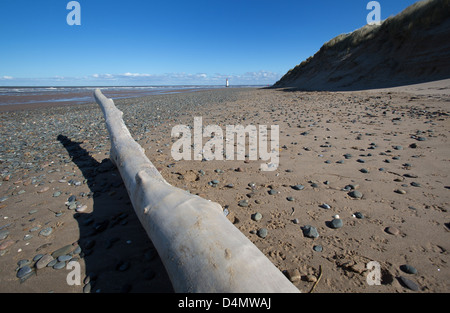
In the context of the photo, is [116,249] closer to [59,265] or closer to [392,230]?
[59,265]

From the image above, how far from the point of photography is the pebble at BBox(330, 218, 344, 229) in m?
2.28

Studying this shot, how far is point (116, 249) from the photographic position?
2.19m

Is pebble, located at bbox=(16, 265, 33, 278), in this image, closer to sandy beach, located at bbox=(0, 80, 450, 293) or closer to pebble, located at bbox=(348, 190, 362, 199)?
sandy beach, located at bbox=(0, 80, 450, 293)

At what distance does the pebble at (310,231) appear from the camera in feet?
7.15

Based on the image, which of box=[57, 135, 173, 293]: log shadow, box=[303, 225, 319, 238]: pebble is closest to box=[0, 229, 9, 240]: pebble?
box=[57, 135, 173, 293]: log shadow

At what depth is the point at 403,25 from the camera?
49.1 ft

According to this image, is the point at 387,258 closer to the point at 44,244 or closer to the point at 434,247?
the point at 434,247

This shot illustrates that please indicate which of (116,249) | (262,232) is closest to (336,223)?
(262,232)

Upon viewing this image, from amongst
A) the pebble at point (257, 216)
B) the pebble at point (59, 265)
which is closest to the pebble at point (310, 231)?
the pebble at point (257, 216)

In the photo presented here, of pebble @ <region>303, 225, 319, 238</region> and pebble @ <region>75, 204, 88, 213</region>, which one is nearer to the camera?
pebble @ <region>303, 225, 319, 238</region>

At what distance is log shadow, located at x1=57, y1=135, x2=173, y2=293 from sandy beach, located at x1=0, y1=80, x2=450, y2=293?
1 cm
